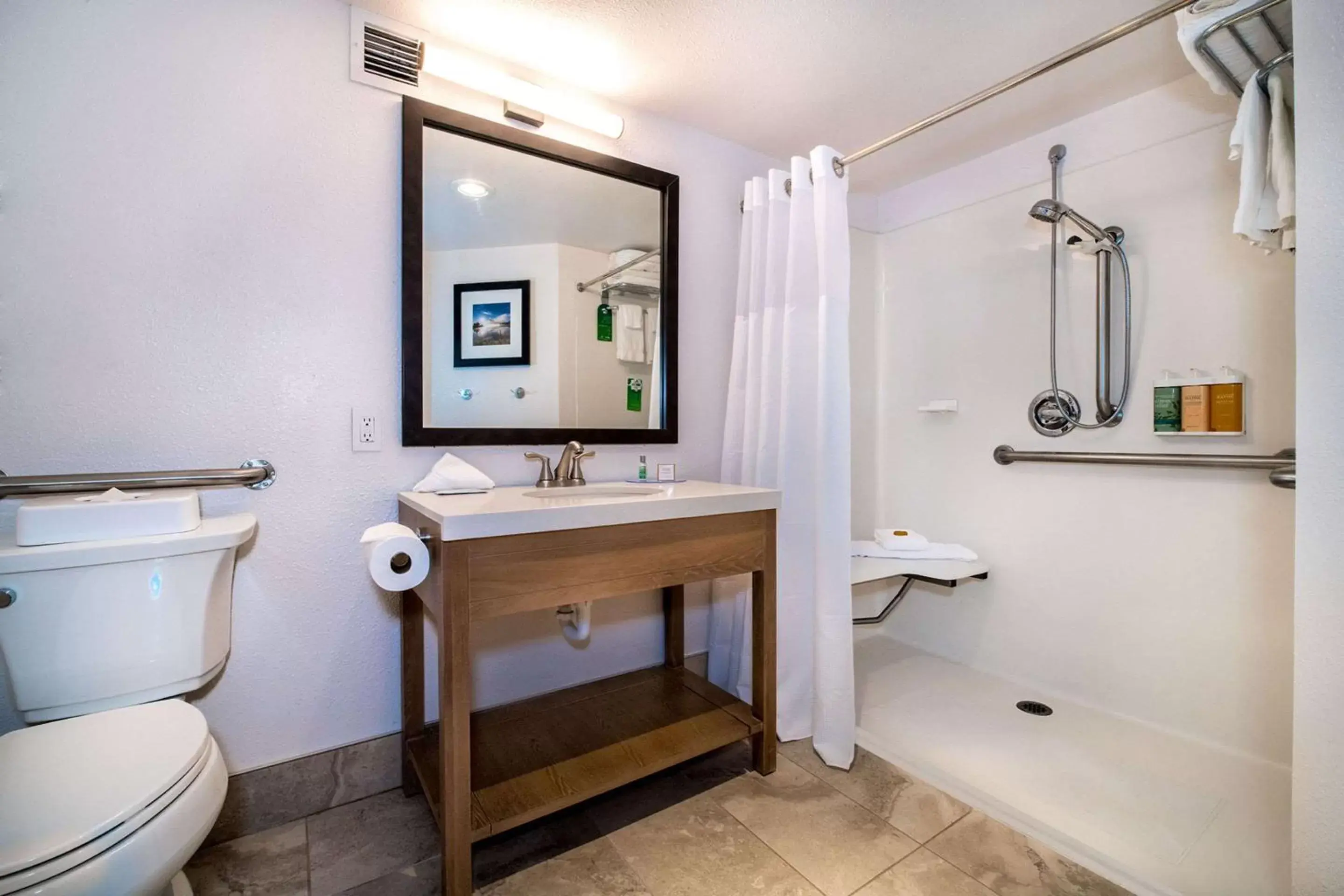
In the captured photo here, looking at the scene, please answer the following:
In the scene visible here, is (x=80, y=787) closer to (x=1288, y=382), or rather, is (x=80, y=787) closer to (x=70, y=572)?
(x=70, y=572)

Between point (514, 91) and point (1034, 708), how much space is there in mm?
2679

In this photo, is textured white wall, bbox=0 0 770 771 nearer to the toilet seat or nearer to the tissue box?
the tissue box

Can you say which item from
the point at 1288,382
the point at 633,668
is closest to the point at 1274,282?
the point at 1288,382

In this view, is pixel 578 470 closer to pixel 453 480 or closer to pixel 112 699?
pixel 453 480

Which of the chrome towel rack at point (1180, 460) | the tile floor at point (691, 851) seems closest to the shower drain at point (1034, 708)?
the tile floor at point (691, 851)

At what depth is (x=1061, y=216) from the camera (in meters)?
1.92

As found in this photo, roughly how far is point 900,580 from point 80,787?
2.67 m

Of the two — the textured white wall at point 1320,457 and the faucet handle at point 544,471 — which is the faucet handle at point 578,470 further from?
the textured white wall at point 1320,457

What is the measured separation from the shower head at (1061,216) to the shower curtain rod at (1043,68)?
1.52 ft

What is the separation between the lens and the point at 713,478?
2.17 metres

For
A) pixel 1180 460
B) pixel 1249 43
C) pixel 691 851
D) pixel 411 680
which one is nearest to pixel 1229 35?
pixel 1249 43

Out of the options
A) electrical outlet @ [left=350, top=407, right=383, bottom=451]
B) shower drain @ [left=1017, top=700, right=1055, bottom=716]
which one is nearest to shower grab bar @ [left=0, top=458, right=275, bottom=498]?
electrical outlet @ [left=350, top=407, right=383, bottom=451]

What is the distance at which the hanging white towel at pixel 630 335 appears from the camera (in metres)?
1.92

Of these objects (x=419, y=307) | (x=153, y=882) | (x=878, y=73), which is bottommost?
(x=153, y=882)
